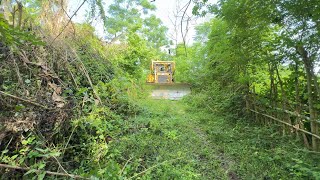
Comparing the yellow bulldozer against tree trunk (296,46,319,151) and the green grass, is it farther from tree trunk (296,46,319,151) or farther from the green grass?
tree trunk (296,46,319,151)

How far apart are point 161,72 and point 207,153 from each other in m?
8.33

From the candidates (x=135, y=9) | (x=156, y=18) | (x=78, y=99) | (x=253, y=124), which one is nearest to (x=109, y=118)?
(x=78, y=99)

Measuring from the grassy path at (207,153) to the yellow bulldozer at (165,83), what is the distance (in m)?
4.78

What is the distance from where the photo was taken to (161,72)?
11.4 meters

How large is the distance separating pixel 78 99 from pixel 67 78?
0.68 meters

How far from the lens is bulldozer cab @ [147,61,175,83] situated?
11141 millimetres

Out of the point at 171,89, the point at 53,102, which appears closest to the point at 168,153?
the point at 53,102

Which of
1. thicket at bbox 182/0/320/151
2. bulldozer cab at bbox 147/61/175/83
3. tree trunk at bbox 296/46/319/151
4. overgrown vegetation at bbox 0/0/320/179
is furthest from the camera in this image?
bulldozer cab at bbox 147/61/175/83

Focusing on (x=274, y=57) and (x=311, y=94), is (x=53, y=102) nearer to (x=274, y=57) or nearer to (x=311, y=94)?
(x=274, y=57)

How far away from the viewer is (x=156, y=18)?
64.8 feet

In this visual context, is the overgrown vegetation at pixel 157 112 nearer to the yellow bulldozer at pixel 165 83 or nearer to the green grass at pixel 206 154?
the green grass at pixel 206 154

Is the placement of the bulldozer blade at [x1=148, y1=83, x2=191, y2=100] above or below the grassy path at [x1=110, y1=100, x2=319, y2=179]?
above

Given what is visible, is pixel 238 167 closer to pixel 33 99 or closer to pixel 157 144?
pixel 157 144

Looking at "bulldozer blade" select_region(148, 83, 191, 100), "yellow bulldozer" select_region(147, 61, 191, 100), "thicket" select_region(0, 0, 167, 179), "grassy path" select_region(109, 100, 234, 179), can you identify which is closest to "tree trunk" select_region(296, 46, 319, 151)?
"grassy path" select_region(109, 100, 234, 179)
